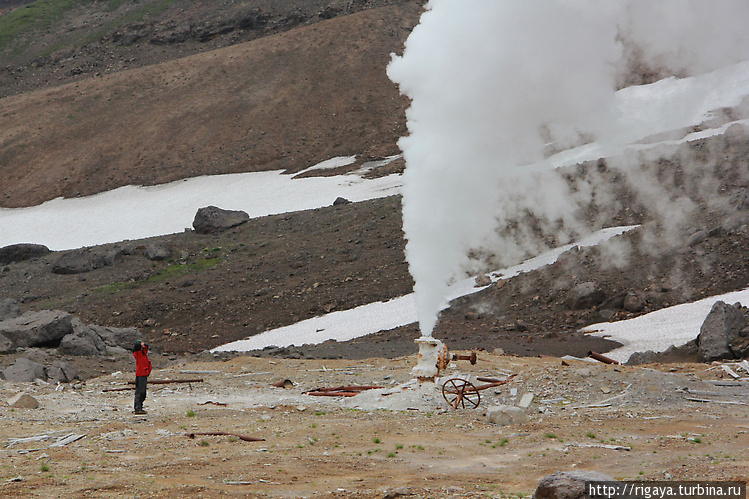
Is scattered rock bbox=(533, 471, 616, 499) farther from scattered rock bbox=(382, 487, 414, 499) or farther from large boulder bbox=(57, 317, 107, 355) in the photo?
large boulder bbox=(57, 317, 107, 355)

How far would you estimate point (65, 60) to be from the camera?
90.8 m

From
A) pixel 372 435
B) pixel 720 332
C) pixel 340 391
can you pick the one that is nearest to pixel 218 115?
pixel 340 391

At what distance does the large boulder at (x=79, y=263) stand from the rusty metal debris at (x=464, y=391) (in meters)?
30.0

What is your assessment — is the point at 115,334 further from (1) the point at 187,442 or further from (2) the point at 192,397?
(1) the point at 187,442

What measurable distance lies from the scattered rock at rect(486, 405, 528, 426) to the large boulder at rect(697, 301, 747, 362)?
1033 centimetres

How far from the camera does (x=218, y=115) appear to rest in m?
72.9

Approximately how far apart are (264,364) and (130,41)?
78.6m

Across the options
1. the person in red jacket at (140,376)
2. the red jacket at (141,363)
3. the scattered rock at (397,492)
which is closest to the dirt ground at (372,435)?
the scattered rock at (397,492)

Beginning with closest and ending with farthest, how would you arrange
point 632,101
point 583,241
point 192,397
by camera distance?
point 192,397
point 583,241
point 632,101

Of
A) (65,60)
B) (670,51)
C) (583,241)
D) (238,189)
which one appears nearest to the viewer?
(583,241)

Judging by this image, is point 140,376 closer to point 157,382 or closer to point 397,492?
point 157,382

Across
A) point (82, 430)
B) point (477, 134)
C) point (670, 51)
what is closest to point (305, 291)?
point (477, 134)

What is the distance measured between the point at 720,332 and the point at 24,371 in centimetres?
2071

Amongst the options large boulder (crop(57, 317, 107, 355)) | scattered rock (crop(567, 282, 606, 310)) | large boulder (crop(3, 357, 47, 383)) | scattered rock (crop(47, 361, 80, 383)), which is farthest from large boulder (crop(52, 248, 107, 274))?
scattered rock (crop(567, 282, 606, 310))
